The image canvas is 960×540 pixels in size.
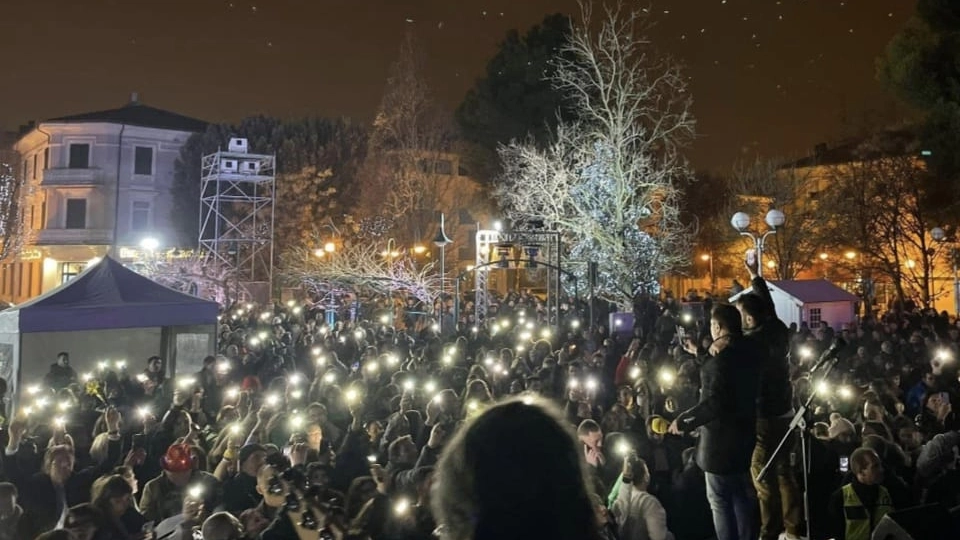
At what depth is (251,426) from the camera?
28.2 ft

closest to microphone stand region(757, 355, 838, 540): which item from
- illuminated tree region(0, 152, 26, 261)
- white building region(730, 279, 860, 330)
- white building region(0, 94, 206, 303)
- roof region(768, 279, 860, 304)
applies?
white building region(730, 279, 860, 330)

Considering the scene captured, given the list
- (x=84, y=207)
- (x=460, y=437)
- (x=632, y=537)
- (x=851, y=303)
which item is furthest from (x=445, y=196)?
(x=460, y=437)

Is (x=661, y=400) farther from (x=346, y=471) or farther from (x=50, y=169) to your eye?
(x=50, y=169)

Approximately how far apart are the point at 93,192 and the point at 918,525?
46370 millimetres

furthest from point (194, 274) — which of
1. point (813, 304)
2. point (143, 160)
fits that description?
point (813, 304)

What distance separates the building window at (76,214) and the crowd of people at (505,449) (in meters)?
33.8

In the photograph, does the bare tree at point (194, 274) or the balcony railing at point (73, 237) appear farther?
the balcony railing at point (73, 237)

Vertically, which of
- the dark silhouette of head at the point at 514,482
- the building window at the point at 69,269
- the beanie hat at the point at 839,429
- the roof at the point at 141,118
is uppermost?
the roof at the point at 141,118

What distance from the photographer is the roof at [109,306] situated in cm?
1326

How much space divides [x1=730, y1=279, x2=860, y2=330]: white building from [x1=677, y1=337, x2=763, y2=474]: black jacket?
18361mm

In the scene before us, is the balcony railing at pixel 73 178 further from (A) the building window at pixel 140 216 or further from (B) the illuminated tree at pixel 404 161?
(B) the illuminated tree at pixel 404 161

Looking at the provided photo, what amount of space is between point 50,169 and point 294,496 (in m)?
45.2

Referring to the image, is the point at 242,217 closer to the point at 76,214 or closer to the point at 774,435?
the point at 76,214

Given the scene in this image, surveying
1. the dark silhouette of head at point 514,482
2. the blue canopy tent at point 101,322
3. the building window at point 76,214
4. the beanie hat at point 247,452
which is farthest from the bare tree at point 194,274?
the dark silhouette of head at point 514,482
